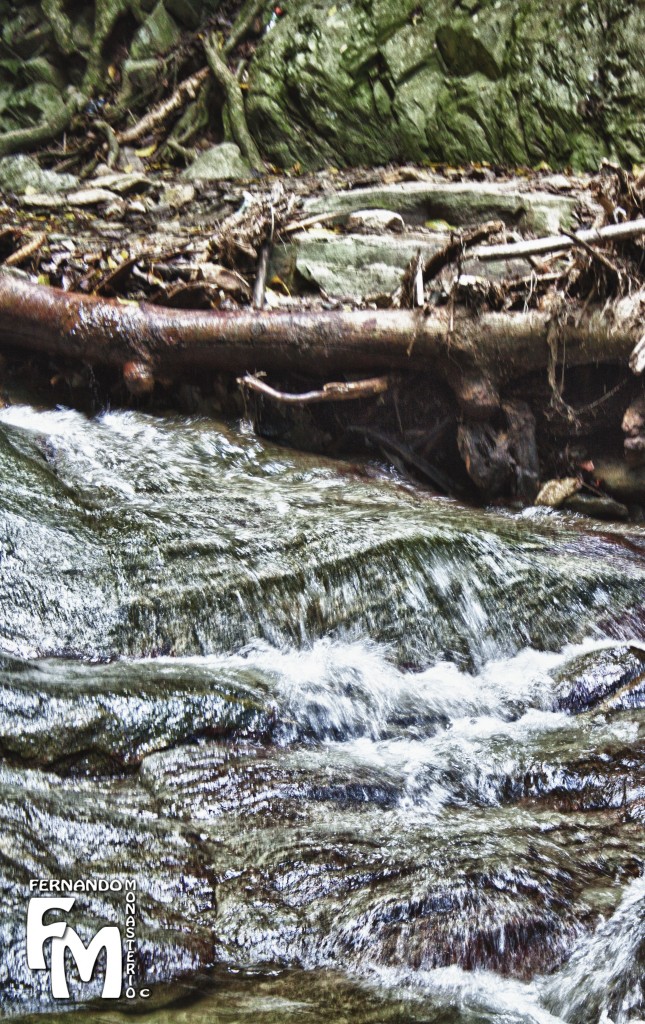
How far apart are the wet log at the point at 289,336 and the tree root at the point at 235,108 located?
562 cm

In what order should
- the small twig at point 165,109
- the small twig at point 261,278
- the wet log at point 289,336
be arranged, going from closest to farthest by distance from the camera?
1. the wet log at point 289,336
2. the small twig at point 261,278
3. the small twig at point 165,109

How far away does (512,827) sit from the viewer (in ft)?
9.41

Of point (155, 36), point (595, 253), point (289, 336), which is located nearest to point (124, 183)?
point (155, 36)

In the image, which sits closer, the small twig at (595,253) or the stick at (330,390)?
the small twig at (595,253)

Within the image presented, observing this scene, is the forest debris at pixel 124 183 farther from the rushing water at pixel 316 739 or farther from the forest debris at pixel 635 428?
the forest debris at pixel 635 428

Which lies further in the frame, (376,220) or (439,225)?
(439,225)

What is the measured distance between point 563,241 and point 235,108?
711 centimetres

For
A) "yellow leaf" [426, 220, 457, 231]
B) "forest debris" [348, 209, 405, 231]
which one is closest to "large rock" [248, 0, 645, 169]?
"yellow leaf" [426, 220, 457, 231]

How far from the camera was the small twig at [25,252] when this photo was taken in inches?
273

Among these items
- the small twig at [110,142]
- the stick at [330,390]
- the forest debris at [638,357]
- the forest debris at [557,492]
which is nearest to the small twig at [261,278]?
the stick at [330,390]

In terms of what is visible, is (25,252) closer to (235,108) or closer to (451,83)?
(235,108)

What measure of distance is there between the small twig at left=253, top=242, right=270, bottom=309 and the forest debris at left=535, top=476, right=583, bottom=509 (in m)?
2.61

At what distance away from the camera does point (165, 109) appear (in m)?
11.9

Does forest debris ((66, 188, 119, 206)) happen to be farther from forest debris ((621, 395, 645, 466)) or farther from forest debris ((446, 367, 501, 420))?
forest debris ((621, 395, 645, 466))
